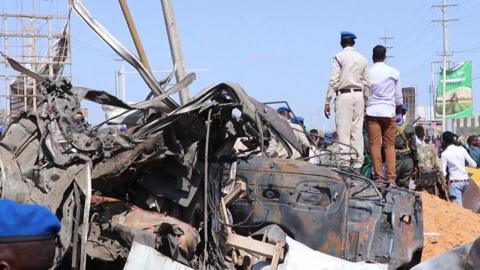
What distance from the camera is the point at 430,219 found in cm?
1142

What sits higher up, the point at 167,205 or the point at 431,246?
the point at 167,205

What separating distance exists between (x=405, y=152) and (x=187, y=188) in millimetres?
7189

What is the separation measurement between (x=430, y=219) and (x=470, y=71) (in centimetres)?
3991

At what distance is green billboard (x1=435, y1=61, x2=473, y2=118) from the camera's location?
48.8 m

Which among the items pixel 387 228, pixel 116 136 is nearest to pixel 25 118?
pixel 116 136

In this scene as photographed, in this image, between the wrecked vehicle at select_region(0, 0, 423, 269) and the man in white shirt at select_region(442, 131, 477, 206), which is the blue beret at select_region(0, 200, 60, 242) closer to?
the wrecked vehicle at select_region(0, 0, 423, 269)

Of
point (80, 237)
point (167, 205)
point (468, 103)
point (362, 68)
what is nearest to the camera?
point (80, 237)

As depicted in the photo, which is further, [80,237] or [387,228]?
[387,228]

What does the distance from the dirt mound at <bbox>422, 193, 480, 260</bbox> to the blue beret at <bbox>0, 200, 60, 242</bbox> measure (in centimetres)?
823

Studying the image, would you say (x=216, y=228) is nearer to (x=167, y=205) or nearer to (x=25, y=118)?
(x=167, y=205)

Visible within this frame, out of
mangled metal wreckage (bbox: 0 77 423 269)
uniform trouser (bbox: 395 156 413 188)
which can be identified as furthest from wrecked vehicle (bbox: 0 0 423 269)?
uniform trouser (bbox: 395 156 413 188)

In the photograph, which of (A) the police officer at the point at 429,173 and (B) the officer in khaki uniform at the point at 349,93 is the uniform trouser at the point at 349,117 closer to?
(B) the officer in khaki uniform at the point at 349,93

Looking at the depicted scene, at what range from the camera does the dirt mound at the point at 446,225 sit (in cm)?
1045

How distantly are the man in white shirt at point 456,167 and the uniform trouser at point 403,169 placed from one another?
1093mm
